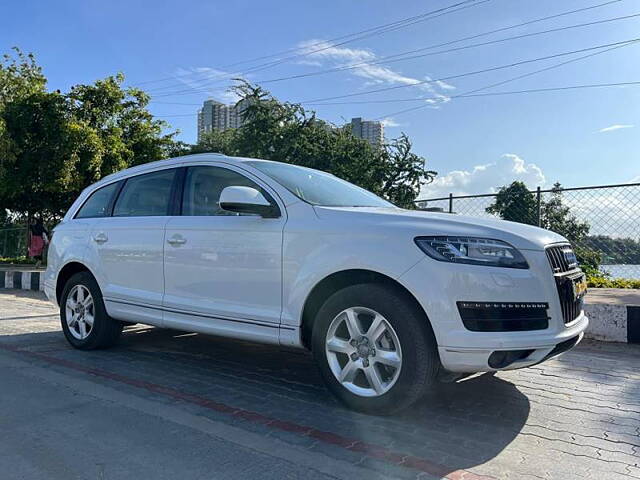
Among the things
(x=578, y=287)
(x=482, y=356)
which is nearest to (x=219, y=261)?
(x=482, y=356)

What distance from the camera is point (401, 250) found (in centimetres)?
333

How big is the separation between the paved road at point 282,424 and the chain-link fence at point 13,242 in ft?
58.3

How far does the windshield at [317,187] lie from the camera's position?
410 cm

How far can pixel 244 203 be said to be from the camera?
3.84m

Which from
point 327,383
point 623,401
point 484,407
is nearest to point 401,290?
point 327,383

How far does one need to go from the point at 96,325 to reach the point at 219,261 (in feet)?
6.27

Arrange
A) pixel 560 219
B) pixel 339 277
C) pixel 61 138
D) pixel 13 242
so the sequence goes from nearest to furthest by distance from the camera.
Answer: pixel 339 277
pixel 560 219
pixel 61 138
pixel 13 242

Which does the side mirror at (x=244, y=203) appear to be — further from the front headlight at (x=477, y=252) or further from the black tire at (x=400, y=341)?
the front headlight at (x=477, y=252)

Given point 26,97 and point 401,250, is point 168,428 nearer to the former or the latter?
point 401,250

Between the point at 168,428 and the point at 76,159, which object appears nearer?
the point at 168,428

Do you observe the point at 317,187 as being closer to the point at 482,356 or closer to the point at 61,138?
the point at 482,356

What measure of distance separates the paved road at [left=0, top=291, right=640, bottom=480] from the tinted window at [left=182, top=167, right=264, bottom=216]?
1.39 meters

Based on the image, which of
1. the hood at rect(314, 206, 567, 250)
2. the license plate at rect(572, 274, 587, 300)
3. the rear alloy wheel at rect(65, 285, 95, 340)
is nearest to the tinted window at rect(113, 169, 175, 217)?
the rear alloy wheel at rect(65, 285, 95, 340)

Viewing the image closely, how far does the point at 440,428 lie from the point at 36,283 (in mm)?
10795
